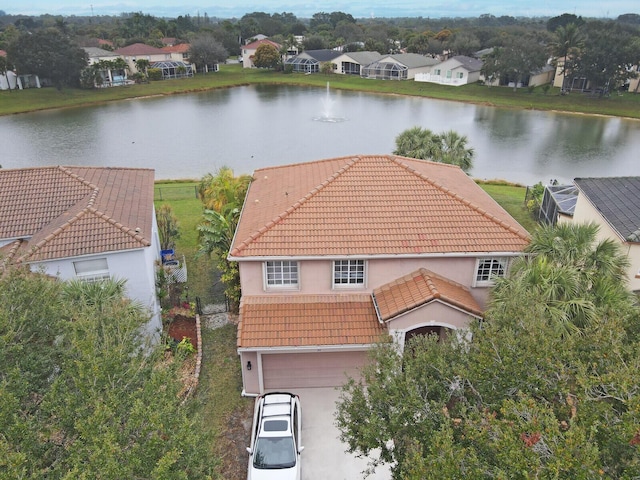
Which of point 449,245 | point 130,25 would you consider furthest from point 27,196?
point 130,25

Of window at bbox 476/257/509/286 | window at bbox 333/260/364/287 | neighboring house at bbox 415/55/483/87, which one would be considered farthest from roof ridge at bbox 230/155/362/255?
neighboring house at bbox 415/55/483/87

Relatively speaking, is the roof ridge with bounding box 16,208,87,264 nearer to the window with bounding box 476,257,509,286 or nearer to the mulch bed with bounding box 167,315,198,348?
the mulch bed with bounding box 167,315,198,348

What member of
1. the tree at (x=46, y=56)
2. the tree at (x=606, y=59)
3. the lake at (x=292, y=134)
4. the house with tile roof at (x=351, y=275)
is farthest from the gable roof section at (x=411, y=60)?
the house with tile roof at (x=351, y=275)

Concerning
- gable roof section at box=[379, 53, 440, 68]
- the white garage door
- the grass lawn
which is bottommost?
the grass lawn

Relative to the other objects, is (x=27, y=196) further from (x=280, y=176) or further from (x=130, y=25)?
(x=130, y=25)

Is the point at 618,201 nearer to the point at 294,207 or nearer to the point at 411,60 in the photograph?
the point at 294,207

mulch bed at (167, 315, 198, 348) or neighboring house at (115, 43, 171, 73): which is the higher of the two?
neighboring house at (115, 43, 171, 73)

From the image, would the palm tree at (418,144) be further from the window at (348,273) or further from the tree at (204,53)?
the tree at (204,53)
